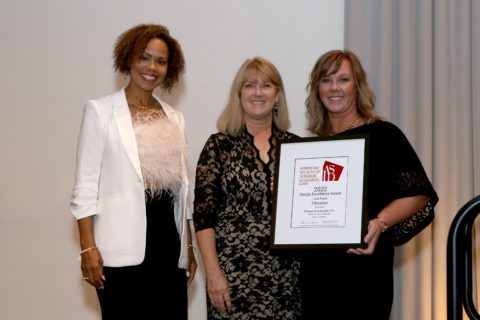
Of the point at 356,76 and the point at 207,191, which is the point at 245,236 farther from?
the point at 356,76

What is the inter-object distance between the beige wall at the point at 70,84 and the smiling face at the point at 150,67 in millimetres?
1314

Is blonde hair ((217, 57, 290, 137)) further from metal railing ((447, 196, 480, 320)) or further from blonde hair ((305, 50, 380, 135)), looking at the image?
metal railing ((447, 196, 480, 320))

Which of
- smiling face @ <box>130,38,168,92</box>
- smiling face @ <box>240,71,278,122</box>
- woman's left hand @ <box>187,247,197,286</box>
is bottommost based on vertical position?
woman's left hand @ <box>187,247,197,286</box>

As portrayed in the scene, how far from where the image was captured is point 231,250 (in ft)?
10.9

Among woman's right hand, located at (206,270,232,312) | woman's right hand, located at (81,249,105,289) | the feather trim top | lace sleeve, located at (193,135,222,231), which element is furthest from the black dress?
woman's right hand, located at (81,249,105,289)

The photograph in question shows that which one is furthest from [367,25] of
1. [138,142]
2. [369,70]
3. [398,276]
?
[138,142]

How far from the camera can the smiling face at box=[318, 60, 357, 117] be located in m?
3.40

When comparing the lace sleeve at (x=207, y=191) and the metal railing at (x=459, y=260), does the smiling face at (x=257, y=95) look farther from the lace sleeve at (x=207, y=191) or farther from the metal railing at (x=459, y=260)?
the metal railing at (x=459, y=260)

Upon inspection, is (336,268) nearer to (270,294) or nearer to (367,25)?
(270,294)

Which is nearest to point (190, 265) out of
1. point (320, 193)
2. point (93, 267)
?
point (93, 267)

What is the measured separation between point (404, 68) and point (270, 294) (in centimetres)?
194

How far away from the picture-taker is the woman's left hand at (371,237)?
2975 millimetres

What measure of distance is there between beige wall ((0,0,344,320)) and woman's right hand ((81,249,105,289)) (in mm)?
1640

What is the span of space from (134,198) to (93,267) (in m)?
0.37
